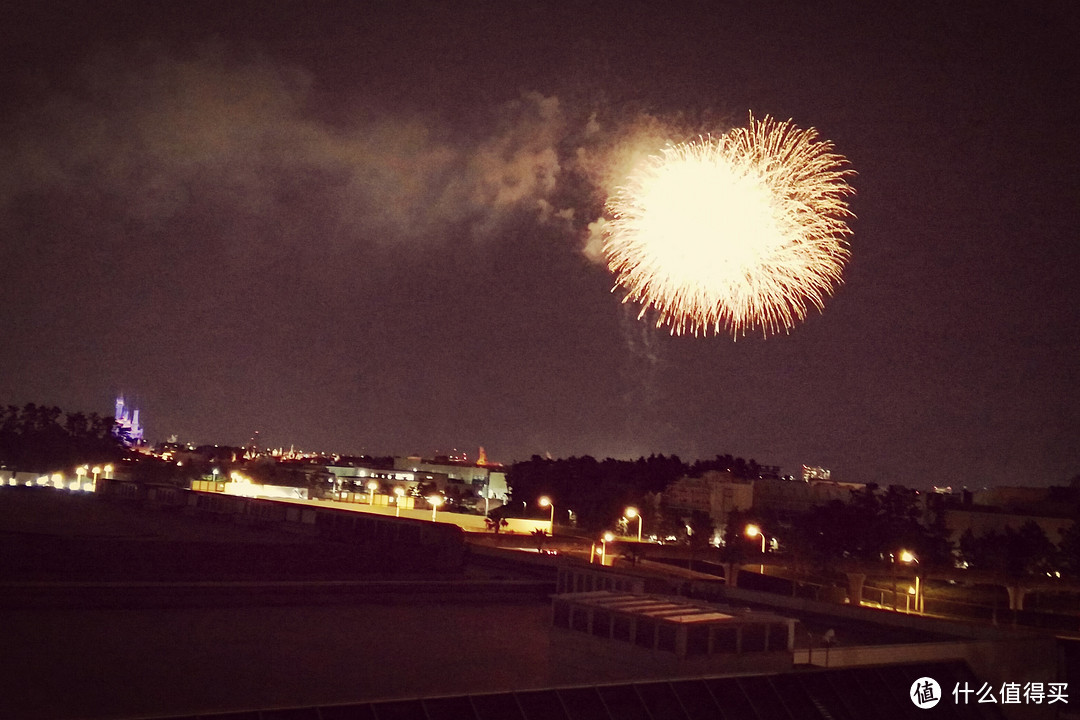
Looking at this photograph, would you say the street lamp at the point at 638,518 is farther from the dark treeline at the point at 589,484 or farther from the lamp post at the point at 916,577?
the lamp post at the point at 916,577

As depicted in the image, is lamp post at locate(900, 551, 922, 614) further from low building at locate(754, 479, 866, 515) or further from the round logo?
the round logo

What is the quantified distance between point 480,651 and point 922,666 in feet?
27.2

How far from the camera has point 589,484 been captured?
83.8 metres

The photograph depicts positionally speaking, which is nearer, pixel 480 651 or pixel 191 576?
pixel 480 651

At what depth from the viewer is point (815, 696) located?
15.8 metres

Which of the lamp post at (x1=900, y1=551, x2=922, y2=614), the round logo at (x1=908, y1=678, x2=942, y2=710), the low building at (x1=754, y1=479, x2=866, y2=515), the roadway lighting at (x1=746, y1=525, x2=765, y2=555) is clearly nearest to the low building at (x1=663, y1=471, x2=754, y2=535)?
the low building at (x1=754, y1=479, x2=866, y2=515)

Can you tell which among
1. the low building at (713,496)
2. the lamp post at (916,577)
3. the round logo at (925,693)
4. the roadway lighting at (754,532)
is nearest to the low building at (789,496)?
the low building at (713,496)

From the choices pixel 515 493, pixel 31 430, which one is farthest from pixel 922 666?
pixel 31 430

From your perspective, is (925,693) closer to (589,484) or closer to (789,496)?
(789,496)

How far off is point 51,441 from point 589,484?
163ft

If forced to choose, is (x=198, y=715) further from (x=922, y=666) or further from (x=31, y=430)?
(x=31, y=430)

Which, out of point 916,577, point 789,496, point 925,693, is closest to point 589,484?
point 789,496

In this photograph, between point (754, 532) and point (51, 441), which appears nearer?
point (754, 532)

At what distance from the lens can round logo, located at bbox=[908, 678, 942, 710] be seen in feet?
55.6
